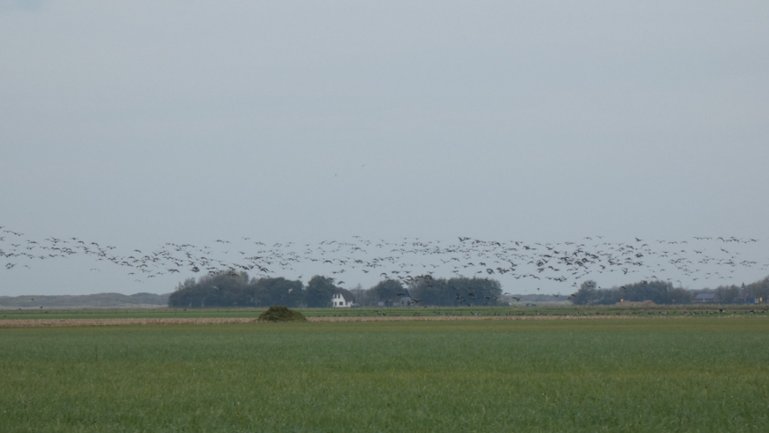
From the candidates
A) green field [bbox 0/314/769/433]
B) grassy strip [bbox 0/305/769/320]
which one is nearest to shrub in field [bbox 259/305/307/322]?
grassy strip [bbox 0/305/769/320]

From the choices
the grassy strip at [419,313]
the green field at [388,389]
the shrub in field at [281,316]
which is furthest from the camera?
the grassy strip at [419,313]

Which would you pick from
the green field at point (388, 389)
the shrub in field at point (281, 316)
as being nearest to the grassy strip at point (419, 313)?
the shrub in field at point (281, 316)

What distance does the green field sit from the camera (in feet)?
69.1

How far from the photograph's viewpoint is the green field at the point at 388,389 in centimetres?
2105

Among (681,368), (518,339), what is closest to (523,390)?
(681,368)

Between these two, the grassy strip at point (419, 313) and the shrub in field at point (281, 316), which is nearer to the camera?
the shrub in field at point (281, 316)

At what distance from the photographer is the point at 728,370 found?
33469 millimetres

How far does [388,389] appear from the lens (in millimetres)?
27328

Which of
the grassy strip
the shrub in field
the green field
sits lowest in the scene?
the green field

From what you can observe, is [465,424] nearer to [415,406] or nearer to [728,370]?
[415,406]

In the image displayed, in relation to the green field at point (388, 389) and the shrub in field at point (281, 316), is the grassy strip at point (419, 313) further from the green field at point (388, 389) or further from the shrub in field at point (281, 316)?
the green field at point (388, 389)

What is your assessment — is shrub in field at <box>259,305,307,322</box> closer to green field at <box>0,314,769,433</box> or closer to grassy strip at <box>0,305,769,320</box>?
grassy strip at <box>0,305,769,320</box>

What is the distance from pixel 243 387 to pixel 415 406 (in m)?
6.45

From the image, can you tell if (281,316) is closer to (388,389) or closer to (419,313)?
(419,313)
